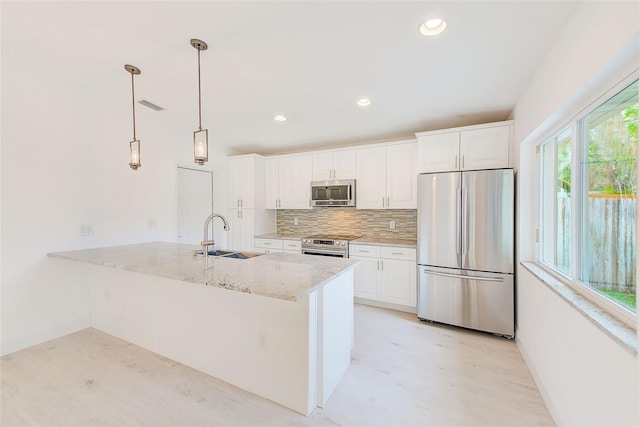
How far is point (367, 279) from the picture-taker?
362cm

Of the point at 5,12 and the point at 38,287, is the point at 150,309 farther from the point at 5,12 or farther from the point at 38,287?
the point at 5,12

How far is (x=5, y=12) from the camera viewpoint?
5.40 ft

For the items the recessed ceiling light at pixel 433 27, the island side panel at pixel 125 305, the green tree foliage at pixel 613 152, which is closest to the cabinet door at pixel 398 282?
the green tree foliage at pixel 613 152

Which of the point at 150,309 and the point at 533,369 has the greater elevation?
the point at 150,309

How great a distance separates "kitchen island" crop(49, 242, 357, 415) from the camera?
168cm

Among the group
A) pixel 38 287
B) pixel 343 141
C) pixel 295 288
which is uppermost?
pixel 343 141

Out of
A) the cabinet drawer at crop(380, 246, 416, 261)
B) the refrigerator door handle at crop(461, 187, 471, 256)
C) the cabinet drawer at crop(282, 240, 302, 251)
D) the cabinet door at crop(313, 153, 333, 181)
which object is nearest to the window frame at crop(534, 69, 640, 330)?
the refrigerator door handle at crop(461, 187, 471, 256)

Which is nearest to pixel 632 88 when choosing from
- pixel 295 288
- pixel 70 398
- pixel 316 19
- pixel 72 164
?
pixel 316 19

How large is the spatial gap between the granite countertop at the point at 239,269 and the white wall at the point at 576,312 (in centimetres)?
130

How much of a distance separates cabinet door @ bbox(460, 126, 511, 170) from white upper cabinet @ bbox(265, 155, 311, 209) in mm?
2237

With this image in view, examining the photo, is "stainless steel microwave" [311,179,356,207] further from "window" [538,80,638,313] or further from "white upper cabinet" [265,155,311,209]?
"window" [538,80,638,313]

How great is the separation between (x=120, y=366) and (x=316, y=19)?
3.04 m

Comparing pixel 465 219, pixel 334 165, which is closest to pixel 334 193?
pixel 334 165

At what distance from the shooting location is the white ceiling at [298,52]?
5.01 feet
